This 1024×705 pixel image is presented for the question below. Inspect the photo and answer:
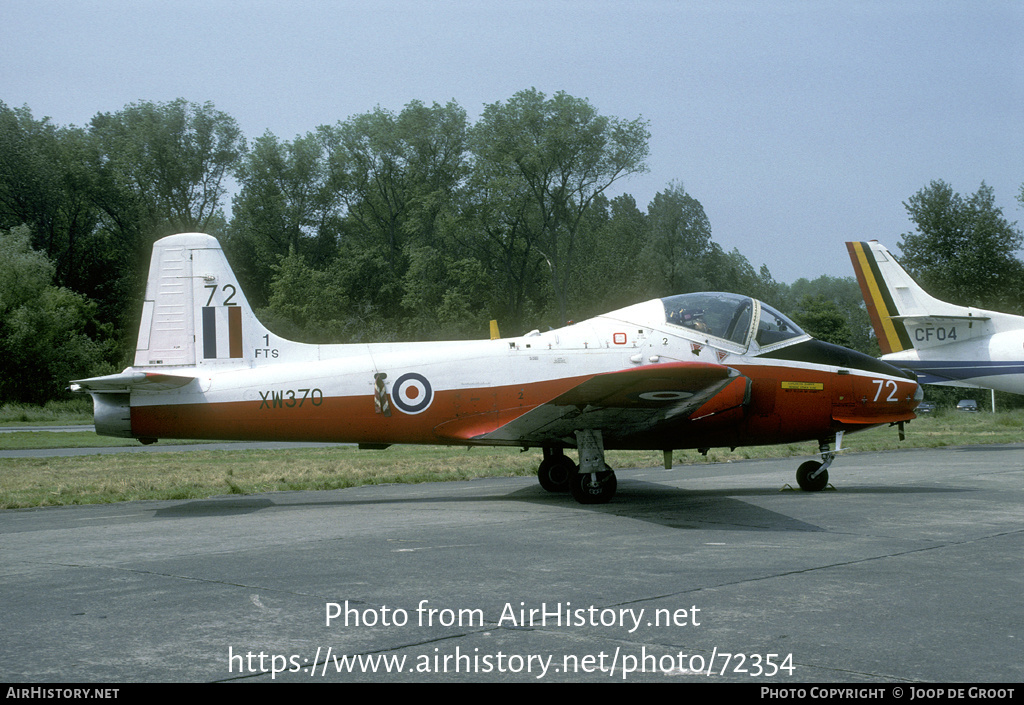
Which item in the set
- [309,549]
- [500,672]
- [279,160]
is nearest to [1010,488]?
[309,549]

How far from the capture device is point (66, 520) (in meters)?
10.6

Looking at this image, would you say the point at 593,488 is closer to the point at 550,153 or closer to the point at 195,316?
the point at 195,316

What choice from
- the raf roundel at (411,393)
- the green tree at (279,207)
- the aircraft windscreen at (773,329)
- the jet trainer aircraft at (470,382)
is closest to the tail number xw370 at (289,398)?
the jet trainer aircraft at (470,382)

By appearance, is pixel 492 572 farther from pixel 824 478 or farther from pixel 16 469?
pixel 16 469

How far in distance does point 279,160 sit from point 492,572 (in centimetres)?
5678

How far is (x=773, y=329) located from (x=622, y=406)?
3406 millimetres

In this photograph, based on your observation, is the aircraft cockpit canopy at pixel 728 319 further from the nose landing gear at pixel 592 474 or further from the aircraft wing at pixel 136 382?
the aircraft wing at pixel 136 382

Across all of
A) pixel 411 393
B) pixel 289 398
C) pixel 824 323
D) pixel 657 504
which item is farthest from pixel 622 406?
pixel 824 323

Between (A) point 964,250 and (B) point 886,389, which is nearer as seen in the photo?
(B) point 886,389

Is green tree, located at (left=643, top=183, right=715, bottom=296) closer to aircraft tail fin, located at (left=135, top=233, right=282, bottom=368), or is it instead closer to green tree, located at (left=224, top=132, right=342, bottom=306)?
green tree, located at (left=224, top=132, right=342, bottom=306)

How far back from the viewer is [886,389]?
41.4 ft

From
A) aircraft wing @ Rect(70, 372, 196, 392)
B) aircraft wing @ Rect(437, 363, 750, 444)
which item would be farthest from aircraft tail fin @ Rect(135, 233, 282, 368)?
aircraft wing @ Rect(437, 363, 750, 444)

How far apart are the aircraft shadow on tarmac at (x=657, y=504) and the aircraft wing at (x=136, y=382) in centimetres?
168

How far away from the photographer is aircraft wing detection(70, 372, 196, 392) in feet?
36.6
